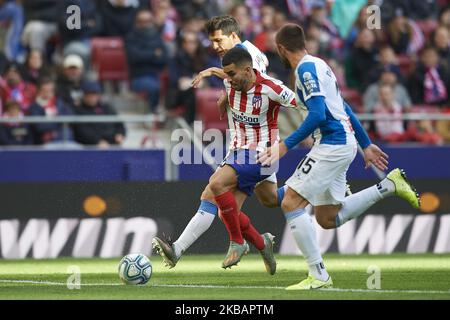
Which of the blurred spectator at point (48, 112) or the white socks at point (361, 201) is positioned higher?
the blurred spectator at point (48, 112)

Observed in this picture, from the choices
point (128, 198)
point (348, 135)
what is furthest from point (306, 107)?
point (128, 198)

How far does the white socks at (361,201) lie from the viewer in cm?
1034

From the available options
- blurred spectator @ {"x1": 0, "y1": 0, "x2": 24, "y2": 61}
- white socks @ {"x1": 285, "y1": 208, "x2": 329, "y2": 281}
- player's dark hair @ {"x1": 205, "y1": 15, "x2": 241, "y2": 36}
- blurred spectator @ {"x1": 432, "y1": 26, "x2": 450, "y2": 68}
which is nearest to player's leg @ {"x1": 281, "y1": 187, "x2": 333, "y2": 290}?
white socks @ {"x1": 285, "y1": 208, "x2": 329, "y2": 281}

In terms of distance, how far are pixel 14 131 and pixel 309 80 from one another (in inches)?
263

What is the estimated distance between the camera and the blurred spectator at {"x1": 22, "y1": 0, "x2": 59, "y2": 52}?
17.3m

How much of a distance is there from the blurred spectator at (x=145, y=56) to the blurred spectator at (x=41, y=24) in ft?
3.66

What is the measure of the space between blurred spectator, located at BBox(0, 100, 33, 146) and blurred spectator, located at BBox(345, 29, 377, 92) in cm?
513

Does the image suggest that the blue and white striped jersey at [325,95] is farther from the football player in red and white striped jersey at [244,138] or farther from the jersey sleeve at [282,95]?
the football player in red and white striped jersey at [244,138]

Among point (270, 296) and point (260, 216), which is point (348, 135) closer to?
point (270, 296)

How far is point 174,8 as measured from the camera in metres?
18.5

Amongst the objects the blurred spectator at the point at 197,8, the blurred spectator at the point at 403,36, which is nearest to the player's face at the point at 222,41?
the blurred spectator at the point at 197,8

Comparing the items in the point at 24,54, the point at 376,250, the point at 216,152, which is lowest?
the point at 376,250

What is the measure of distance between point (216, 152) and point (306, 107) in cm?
521

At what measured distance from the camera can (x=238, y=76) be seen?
10.1 meters
